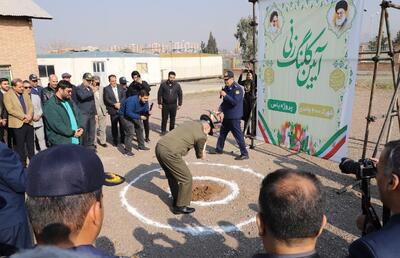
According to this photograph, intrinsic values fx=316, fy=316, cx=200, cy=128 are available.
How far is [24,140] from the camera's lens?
21.5ft

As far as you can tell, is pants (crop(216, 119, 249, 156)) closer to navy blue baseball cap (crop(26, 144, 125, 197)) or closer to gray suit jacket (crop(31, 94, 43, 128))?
gray suit jacket (crop(31, 94, 43, 128))

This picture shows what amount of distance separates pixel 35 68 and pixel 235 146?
9.89 meters

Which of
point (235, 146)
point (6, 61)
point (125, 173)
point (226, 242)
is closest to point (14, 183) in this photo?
point (226, 242)

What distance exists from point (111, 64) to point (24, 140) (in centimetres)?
2354

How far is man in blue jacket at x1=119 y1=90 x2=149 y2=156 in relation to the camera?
7.64 m

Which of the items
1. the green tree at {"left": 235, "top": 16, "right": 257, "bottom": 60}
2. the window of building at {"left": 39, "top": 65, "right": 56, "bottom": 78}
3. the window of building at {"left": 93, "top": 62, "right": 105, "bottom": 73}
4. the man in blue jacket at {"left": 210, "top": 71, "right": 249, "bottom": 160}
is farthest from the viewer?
the green tree at {"left": 235, "top": 16, "right": 257, "bottom": 60}

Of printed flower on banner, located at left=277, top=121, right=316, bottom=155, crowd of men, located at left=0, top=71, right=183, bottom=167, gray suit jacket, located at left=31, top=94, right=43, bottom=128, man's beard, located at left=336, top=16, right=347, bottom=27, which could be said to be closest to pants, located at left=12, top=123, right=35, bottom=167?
crowd of men, located at left=0, top=71, right=183, bottom=167

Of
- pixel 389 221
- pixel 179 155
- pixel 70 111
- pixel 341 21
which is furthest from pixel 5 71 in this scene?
pixel 389 221

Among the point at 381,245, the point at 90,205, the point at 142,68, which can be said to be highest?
the point at 142,68

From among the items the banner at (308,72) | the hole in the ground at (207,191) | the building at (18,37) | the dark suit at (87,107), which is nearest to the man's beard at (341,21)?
the banner at (308,72)

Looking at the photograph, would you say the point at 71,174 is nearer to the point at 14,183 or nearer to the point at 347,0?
the point at 14,183

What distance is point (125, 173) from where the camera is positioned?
6.67 m

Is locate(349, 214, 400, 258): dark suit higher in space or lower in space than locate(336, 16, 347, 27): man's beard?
lower

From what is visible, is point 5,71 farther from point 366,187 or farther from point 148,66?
point 148,66
